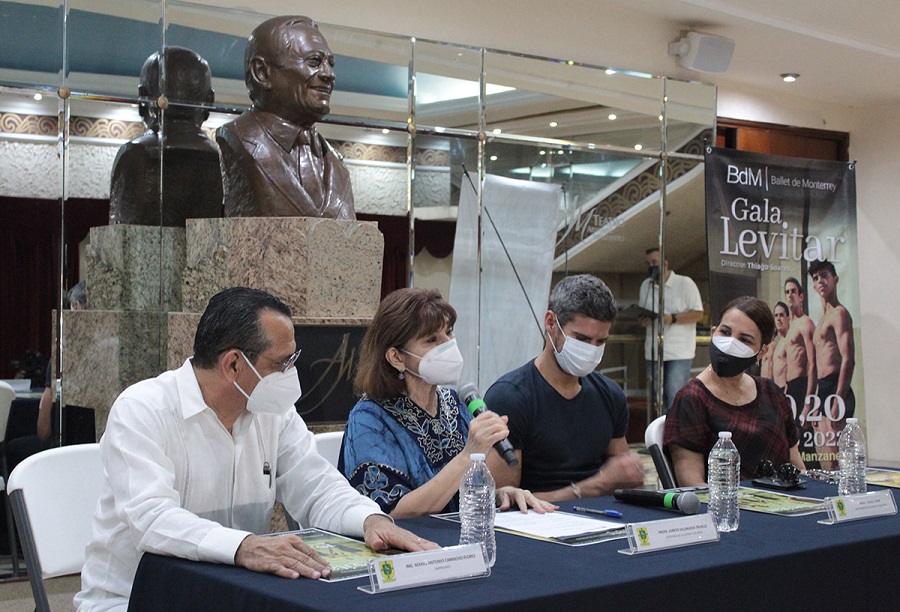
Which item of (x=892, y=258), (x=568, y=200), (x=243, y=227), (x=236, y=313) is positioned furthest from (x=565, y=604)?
(x=892, y=258)

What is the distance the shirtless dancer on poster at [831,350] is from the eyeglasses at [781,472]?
8.84 feet

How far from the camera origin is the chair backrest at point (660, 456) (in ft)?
10.1

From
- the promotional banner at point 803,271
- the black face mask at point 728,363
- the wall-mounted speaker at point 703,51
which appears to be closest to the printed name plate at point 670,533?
the black face mask at point 728,363

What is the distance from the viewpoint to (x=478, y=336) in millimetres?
5168

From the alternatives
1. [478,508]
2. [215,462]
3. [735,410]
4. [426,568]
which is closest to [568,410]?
[735,410]

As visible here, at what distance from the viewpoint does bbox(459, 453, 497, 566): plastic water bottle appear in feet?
6.36

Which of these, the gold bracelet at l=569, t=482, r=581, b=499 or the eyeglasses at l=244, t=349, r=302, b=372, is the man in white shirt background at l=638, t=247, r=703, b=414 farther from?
the eyeglasses at l=244, t=349, r=302, b=372

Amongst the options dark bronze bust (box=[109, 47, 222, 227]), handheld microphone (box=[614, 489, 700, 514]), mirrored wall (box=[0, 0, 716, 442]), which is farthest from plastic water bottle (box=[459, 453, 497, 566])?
dark bronze bust (box=[109, 47, 222, 227])

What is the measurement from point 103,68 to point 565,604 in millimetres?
3324

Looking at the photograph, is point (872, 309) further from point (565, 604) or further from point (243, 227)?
point (565, 604)

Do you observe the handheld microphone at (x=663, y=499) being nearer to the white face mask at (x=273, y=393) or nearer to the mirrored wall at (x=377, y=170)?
the white face mask at (x=273, y=393)

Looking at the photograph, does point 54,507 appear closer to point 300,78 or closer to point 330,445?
point 330,445

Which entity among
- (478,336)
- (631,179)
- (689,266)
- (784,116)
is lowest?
(478,336)

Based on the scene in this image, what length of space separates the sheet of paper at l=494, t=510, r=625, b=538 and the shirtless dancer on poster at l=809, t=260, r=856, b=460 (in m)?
3.61
